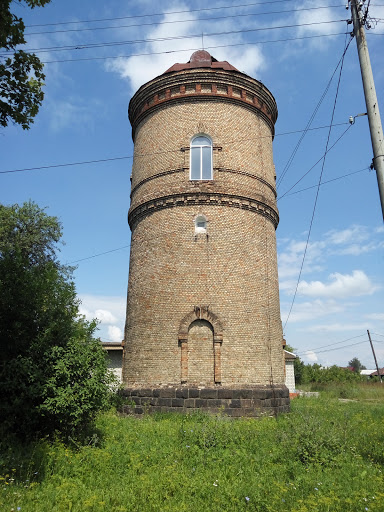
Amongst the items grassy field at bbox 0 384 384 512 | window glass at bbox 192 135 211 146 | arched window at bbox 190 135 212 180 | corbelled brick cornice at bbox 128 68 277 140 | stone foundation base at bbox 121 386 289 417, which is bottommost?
grassy field at bbox 0 384 384 512

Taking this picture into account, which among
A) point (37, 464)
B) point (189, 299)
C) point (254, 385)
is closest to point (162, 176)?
point (189, 299)

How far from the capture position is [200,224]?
12.1m

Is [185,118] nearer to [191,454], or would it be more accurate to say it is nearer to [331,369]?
[191,454]

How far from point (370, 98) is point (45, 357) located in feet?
26.3

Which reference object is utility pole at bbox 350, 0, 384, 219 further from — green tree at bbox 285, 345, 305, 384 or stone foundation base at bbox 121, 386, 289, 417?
green tree at bbox 285, 345, 305, 384

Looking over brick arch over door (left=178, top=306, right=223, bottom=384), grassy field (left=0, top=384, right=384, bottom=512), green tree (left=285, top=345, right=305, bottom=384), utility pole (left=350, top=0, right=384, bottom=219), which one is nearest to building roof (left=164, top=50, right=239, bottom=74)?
utility pole (left=350, top=0, right=384, bottom=219)

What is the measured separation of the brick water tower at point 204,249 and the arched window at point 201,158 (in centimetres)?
3

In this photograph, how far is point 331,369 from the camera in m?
56.3

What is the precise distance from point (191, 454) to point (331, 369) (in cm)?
5477

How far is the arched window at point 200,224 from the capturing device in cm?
1197

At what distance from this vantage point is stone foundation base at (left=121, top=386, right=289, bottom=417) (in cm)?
1030

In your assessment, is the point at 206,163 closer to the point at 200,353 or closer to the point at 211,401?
the point at 200,353

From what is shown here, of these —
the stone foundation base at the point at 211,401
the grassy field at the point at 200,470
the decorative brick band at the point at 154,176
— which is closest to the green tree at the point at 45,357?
the grassy field at the point at 200,470

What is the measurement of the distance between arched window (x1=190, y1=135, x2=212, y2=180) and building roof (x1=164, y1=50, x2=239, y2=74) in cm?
259
